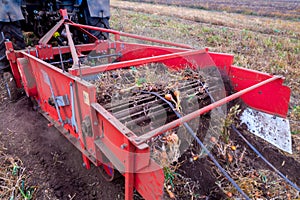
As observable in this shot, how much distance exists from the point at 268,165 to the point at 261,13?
20185 mm

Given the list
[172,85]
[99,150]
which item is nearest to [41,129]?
[99,150]

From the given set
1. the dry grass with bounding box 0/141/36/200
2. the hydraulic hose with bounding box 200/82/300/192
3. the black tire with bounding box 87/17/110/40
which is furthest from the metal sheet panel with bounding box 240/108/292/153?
the black tire with bounding box 87/17/110/40

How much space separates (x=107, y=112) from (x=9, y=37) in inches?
101

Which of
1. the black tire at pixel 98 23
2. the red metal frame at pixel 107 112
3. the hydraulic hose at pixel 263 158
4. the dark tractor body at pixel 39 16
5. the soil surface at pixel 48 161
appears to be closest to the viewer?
the red metal frame at pixel 107 112

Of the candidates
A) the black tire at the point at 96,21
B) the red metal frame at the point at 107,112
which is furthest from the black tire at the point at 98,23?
the red metal frame at the point at 107,112

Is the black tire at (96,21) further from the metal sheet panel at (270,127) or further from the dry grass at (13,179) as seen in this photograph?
the metal sheet panel at (270,127)

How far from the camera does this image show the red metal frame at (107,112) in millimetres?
1371

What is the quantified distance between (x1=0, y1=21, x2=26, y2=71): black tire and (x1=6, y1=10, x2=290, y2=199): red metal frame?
0.47 m

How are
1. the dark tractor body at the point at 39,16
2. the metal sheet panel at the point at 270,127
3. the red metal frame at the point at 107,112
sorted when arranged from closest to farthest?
the red metal frame at the point at 107,112 < the metal sheet panel at the point at 270,127 < the dark tractor body at the point at 39,16

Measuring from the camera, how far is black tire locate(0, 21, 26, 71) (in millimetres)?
3203

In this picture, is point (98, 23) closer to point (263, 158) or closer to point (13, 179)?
point (13, 179)

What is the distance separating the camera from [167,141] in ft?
6.32

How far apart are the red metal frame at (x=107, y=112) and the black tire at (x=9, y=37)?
1.53 ft

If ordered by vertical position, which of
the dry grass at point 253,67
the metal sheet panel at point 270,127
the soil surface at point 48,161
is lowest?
the soil surface at point 48,161
